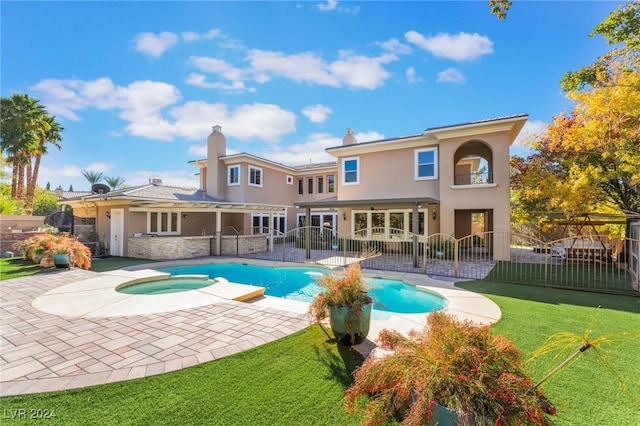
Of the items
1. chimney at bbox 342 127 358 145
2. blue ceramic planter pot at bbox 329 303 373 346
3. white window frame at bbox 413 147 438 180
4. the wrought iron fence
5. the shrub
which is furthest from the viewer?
chimney at bbox 342 127 358 145

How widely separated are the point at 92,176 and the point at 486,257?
54.9m

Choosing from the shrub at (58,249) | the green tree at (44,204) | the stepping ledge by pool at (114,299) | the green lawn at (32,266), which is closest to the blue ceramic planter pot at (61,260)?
the shrub at (58,249)

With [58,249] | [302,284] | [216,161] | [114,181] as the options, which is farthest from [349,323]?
[114,181]

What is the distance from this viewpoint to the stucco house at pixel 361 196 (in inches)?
589

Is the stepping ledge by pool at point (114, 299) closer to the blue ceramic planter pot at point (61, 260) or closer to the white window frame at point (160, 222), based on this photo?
the blue ceramic planter pot at point (61, 260)

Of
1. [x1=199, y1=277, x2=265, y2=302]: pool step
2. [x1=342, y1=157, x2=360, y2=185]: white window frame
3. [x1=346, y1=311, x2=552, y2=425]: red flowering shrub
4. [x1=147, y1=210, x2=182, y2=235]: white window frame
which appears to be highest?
[x1=342, y1=157, x2=360, y2=185]: white window frame

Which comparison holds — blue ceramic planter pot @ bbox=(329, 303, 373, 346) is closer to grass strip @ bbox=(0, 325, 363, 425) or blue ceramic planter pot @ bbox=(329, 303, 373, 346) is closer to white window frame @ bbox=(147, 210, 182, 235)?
grass strip @ bbox=(0, 325, 363, 425)

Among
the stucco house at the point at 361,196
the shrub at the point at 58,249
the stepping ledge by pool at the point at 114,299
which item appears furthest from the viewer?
the stucco house at the point at 361,196

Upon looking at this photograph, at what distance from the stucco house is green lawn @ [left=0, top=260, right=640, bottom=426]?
9336 mm

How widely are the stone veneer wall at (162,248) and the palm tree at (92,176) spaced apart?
3856 centimetres

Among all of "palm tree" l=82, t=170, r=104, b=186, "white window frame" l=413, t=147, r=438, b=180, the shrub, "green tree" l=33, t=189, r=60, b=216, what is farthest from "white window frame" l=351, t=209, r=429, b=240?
"palm tree" l=82, t=170, r=104, b=186

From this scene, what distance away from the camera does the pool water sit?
949 centimetres

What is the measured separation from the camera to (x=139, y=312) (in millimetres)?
6461

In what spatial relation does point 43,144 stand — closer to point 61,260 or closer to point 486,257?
point 61,260
